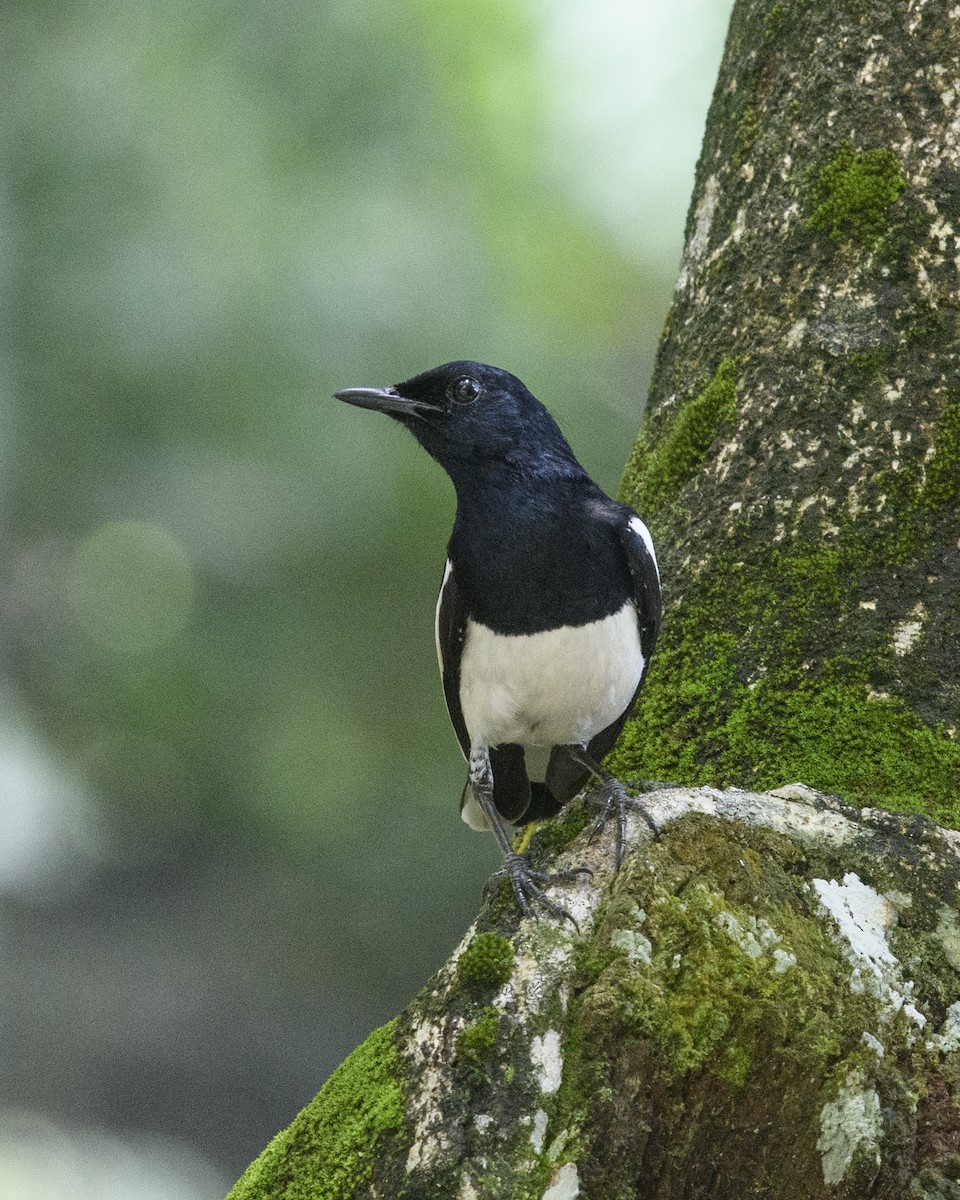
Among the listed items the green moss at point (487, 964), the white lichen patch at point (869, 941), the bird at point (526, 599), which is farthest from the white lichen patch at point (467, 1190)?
the bird at point (526, 599)

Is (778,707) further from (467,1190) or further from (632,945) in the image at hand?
(467,1190)

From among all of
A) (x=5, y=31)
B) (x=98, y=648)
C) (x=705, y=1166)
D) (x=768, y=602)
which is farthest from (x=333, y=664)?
(x=705, y=1166)

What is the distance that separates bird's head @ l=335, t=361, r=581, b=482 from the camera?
13.5 ft

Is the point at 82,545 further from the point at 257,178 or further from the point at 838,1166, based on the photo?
the point at 838,1166

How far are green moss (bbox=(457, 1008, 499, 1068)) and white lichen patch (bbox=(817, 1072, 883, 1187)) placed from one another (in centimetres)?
63

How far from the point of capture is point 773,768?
3504 millimetres

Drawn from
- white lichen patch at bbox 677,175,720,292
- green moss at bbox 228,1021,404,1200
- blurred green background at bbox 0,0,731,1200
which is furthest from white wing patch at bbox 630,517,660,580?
blurred green background at bbox 0,0,731,1200

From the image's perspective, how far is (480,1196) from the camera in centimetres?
237

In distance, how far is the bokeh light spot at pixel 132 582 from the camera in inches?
336

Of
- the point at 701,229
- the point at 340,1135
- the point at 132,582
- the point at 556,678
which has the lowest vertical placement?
the point at 132,582

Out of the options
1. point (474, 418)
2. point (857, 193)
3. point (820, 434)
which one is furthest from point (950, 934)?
point (857, 193)

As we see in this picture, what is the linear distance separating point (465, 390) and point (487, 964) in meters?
2.09

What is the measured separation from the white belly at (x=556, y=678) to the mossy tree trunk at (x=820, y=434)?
8.7 inches

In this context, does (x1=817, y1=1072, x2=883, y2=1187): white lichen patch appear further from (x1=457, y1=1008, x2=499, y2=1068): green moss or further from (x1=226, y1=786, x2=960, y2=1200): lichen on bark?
(x1=457, y1=1008, x2=499, y2=1068): green moss
